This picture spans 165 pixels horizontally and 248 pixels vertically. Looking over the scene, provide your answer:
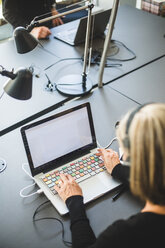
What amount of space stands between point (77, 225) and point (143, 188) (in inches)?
A: 12.5

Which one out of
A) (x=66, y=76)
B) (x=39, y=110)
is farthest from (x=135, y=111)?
(x=66, y=76)

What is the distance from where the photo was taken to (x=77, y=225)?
0.96 m

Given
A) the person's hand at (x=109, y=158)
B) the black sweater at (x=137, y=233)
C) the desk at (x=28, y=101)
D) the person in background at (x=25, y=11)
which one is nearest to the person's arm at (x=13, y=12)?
the person in background at (x=25, y=11)

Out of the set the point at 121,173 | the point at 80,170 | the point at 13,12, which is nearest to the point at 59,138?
the point at 80,170

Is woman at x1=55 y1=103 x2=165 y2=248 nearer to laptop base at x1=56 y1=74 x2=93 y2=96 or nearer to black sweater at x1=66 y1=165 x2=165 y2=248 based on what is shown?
black sweater at x1=66 y1=165 x2=165 y2=248

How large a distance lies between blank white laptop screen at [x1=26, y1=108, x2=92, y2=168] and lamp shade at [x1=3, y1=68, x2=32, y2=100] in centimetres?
16

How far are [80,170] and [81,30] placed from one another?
3.85 ft

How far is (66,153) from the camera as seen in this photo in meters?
1.20

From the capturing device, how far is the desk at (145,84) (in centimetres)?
163

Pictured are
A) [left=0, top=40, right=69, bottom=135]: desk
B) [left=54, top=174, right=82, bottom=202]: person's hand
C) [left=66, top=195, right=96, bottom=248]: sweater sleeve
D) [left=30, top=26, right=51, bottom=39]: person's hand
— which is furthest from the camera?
[left=30, top=26, right=51, bottom=39]: person's hand

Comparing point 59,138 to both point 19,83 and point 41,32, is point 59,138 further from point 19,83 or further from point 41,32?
point 41,32

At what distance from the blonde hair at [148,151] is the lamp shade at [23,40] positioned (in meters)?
0.63

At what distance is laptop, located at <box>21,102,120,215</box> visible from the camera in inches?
43.3

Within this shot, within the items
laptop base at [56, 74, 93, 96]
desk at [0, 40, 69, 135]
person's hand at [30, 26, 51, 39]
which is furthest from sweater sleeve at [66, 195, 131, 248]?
person's hand at [30, 26, 51, 39]
